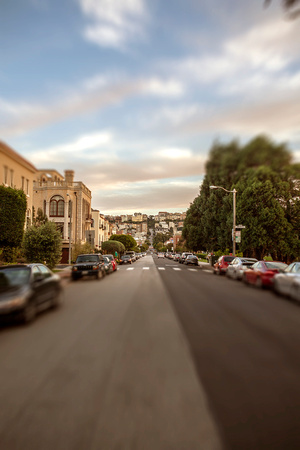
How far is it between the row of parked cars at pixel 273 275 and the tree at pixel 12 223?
13202 millimetres

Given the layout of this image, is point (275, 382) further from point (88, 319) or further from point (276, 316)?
point (88, 319)

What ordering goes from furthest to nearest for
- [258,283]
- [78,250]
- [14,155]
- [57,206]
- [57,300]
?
[57,206]
[78,250]
[258,283]
[57,300]
[14,155]

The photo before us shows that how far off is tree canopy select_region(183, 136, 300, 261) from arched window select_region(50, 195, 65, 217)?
700 inches

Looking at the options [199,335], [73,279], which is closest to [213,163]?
[199,335]

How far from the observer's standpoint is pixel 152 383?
4.83 m

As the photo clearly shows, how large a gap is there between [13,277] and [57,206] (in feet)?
152

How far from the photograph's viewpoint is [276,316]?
9086 millimetres

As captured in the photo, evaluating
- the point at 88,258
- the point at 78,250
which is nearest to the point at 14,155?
the point at 88,258

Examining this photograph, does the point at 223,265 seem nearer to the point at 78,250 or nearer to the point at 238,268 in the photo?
the point at 238,268

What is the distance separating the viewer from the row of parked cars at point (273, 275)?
35.3 ft

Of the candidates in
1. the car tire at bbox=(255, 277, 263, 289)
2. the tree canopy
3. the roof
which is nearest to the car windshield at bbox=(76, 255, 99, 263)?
the tree canopy

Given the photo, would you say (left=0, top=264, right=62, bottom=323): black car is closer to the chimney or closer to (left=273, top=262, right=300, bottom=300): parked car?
(left=273, top=262, right=300, bottom=300): parked car

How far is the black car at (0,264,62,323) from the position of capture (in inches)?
327

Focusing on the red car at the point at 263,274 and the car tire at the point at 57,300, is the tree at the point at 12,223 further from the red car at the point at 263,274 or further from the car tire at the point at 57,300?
the red car at the point at 263,274
